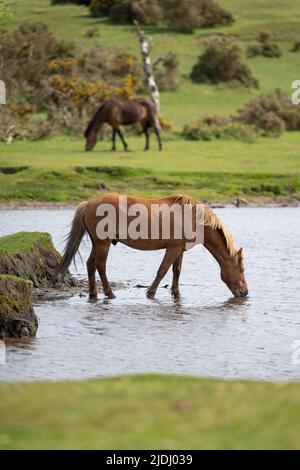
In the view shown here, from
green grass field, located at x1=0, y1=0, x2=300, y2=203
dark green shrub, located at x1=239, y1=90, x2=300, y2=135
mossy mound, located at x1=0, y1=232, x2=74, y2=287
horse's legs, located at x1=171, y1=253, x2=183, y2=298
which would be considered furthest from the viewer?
dark green shrub, located at x1=239, y1=90, x2=300, y2=135

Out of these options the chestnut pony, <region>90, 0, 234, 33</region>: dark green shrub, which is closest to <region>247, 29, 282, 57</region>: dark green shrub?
<region>90, 0, 234, 33</region>: dark green shrub

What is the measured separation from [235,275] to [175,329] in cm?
240

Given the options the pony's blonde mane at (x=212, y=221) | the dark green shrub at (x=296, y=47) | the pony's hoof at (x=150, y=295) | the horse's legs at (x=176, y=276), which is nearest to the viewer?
the pony's blonde mane at (x=212, y=221)

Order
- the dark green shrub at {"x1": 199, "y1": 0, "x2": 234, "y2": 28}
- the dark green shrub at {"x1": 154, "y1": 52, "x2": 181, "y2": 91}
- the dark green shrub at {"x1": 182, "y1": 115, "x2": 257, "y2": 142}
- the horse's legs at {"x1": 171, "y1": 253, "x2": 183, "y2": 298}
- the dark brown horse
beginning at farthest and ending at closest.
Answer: the dark green shrub at {"x1": 199, "y1": 0, "x2": 234, "y2": 28}, the dark green shrub at {"x1": 154, "y1": 52, "x2": 181, "y2": 91}, the dark green shrub at {"x1": 182, "y1": 115, "x2": 257, "y2": 142}, the dark brown horse, the horse's legs at {"x1": 171, "y1": 253, "x2": 183, "y2": 298}

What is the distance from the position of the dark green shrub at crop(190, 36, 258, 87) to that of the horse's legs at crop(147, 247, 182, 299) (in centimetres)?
3231

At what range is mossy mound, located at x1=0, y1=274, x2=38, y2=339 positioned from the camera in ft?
37.7

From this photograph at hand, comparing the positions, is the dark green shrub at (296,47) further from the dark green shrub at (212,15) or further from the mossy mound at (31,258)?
the mossy mound at (31,258)

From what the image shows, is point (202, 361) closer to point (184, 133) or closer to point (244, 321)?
point (244, 321)

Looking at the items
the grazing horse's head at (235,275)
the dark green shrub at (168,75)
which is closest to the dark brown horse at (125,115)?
the dark green shrub at (168,75)

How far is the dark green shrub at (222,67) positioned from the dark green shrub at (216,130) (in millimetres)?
10821

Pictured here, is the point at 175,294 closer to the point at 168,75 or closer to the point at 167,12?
the point at 168,75

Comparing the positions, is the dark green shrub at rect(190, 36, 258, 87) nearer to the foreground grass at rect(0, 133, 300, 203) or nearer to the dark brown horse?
the dark brown horse

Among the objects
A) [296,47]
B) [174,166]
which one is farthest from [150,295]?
[296,47]

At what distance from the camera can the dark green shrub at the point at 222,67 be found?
46594mm
